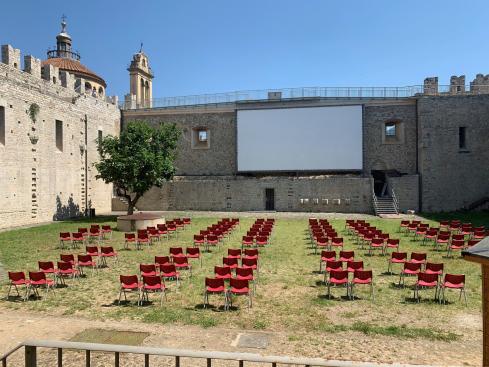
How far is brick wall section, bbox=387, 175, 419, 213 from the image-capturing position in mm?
28578

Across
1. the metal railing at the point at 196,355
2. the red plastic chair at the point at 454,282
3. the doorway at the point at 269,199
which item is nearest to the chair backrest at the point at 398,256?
the red plastic chair at the point at 454,282

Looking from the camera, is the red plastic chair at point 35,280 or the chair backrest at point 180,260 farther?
the chair backrest at point 180,260

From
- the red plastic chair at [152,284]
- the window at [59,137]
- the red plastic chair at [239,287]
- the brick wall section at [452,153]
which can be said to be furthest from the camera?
the brick wall section at [452,153]

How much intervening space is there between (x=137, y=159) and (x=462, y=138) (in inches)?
877

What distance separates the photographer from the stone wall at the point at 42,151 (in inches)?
819

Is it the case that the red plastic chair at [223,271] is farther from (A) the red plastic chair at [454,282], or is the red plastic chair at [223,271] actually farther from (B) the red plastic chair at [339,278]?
(A) the red plastic chair at [454,282]

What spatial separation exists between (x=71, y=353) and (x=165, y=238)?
37.9 ft

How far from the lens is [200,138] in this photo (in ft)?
112

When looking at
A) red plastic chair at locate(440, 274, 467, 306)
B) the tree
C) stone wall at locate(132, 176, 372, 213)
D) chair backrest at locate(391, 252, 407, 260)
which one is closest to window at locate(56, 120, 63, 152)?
the tree

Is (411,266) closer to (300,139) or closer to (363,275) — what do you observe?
(363,275)

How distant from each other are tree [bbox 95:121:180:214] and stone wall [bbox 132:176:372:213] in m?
5.96

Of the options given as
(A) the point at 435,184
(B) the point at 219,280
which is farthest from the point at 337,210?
(B) the point at 219,280

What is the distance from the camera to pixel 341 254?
10898mm

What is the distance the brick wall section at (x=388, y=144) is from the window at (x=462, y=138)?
2.94 metres
